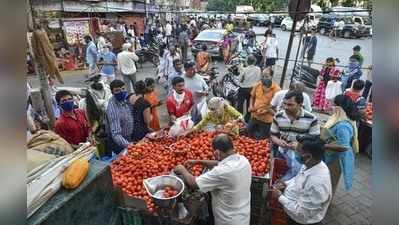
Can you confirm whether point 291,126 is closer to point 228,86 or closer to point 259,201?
point 259,201

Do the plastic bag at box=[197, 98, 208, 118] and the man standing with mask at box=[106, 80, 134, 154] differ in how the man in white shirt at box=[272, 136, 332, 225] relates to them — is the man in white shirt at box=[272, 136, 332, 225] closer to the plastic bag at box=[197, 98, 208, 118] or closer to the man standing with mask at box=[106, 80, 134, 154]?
the plastic bag at box=[197, 98, 208, 118]

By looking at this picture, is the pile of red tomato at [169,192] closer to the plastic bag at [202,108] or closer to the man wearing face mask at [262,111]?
the plastic bag at [202,108]

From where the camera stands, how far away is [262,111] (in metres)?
5.87

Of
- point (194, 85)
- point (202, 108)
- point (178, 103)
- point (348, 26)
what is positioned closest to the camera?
point (202, 108)

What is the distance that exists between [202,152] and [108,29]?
17103 millimetres

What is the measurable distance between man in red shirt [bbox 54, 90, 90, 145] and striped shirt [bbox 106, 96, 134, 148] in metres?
0.43

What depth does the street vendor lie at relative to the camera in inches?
200

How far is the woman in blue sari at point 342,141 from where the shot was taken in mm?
4285

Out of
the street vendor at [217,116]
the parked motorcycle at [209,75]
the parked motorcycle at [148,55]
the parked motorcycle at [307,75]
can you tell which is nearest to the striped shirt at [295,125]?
the street vendor at [217,116]

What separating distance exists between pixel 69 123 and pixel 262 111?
332 cm

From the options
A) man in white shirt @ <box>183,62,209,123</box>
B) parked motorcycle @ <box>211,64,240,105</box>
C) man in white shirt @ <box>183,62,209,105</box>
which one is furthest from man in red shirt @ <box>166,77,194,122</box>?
parked motorcycle @ <box>211,64,240,105</box>

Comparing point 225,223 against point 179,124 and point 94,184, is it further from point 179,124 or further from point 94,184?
point 179,124

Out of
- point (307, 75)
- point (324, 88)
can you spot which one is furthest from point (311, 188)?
point (307, 75)
